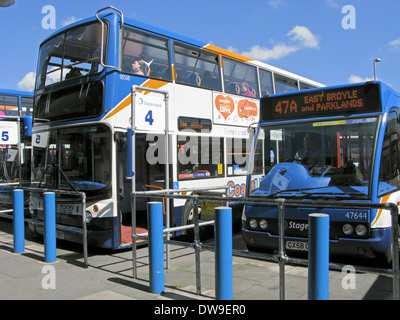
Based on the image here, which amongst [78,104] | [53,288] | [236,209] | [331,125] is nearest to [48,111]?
[78,104]

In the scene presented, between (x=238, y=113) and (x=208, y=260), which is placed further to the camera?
(x=238, y=113)

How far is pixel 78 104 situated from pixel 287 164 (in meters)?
4.22

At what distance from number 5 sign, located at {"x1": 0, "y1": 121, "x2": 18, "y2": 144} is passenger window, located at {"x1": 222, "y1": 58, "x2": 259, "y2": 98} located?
5629 mm

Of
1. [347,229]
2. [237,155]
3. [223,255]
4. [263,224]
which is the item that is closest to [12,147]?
[237,155]

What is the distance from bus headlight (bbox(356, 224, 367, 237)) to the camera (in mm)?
5273

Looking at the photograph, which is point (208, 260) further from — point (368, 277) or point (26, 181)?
point (26, 181)

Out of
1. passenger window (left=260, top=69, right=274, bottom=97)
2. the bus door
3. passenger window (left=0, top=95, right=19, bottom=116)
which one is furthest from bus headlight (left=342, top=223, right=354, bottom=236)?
passenger window (left=0, top=95, right=19, bottom=116)

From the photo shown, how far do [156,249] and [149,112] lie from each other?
241 cm

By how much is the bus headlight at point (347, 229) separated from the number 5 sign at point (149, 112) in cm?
333

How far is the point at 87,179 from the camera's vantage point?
7.36 meters

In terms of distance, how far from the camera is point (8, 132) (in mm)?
9828

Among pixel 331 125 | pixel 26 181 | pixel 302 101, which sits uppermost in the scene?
pixel 302 101

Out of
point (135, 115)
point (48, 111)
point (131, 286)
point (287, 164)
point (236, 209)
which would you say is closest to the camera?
point (131, 286)

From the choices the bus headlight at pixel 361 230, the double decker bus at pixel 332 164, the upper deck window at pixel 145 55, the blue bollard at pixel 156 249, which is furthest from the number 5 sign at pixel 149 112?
the bus headlight at pixel 361 230
